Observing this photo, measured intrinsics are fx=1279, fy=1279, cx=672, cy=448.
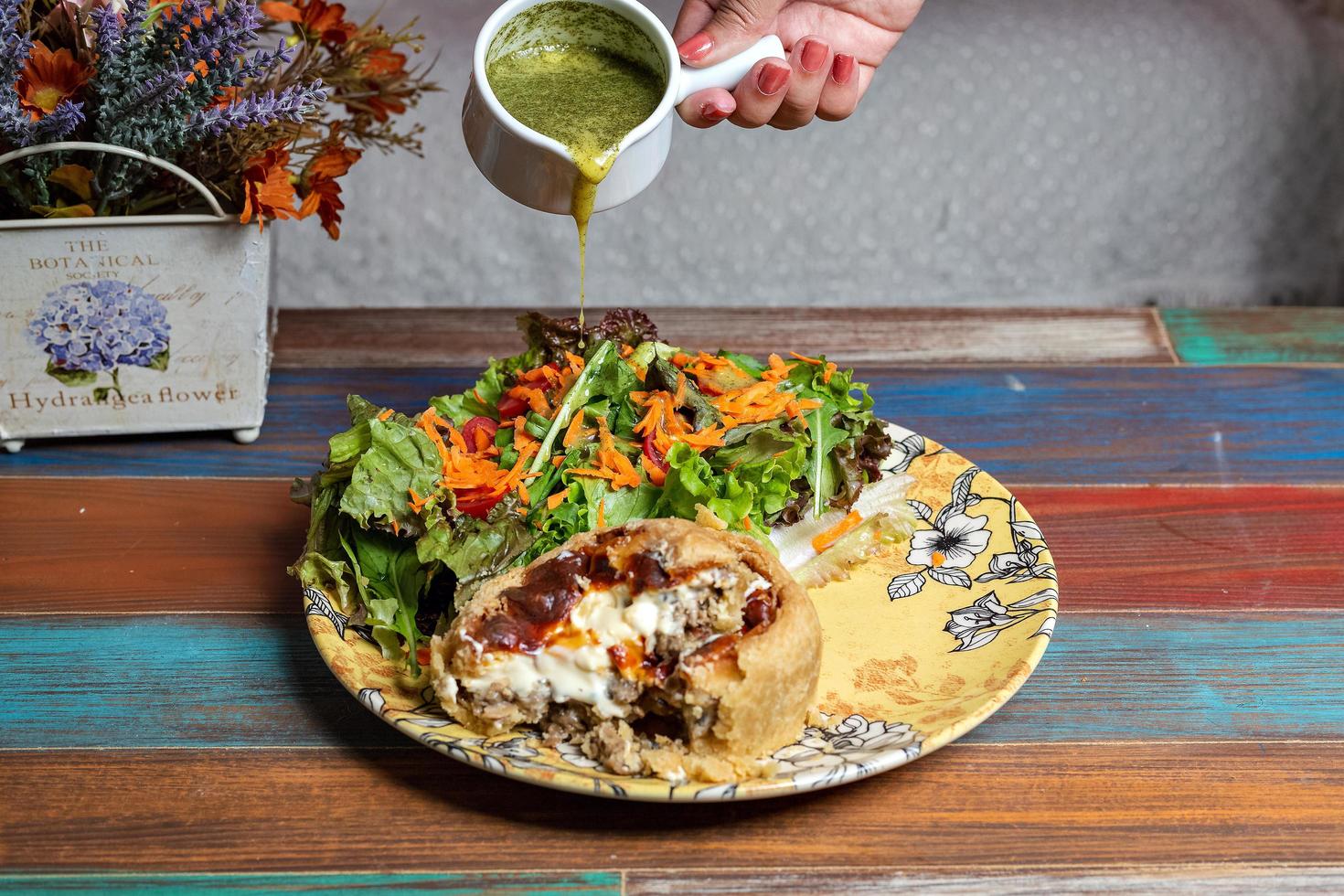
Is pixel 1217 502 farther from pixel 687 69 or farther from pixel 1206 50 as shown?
pixel 1206 50

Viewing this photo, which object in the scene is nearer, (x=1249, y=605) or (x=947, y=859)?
(x=947, y=859)

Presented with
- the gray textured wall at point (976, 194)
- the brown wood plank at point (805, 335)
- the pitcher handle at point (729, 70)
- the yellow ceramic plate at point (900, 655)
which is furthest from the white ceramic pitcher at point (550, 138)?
the gray textured wall at point (976, 194)

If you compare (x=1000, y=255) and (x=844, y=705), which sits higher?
(x=844, y=705)

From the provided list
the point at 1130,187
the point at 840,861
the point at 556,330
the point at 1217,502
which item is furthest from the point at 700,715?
the point at 1130,187

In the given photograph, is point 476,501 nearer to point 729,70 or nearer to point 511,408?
point 511,408

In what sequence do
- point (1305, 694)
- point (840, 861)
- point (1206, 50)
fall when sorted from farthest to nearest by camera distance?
point (1206, 50) → point (1305, 694) → point (840, 861)

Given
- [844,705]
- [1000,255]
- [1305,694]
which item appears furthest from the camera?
[1000,255]
